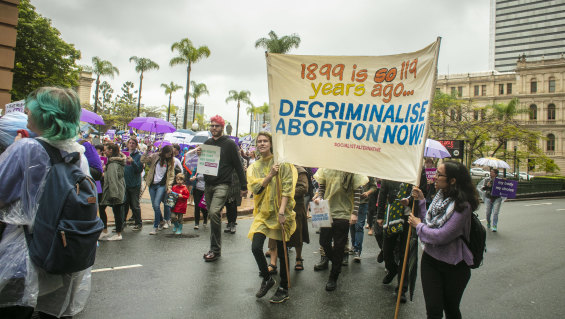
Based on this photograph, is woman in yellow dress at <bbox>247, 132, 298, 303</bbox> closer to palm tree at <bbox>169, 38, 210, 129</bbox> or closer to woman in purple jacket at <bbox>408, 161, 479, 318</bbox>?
woman in purple jacket at <bbox>408, 161, 479, 318</bbox>

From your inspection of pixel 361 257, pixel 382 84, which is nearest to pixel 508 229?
pixel 361 257

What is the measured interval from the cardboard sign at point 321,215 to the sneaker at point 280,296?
0.82m

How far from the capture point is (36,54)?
82.3ft

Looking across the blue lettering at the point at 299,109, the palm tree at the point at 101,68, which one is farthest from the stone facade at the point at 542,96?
the blue lettering at the point at 299,109

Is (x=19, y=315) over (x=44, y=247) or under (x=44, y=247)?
under

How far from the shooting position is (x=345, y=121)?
4172 millimetres

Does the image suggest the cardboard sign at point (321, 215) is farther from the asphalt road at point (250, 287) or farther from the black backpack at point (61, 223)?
the black backpack at point (61, 223)

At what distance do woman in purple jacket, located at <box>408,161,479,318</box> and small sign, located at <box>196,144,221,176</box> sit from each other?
3.51m

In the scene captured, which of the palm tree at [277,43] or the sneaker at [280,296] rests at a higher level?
the palm tree at [277,43]

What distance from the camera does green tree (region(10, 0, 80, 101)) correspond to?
24031mm

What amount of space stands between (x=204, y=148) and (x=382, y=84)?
3.20 metres

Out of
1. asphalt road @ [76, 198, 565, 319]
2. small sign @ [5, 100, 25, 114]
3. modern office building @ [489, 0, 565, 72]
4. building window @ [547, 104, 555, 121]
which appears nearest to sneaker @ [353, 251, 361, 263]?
asphalt road @ [76, 198, 565, 319]

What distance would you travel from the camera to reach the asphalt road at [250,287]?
401cm

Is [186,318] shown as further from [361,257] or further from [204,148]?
[361,257]
